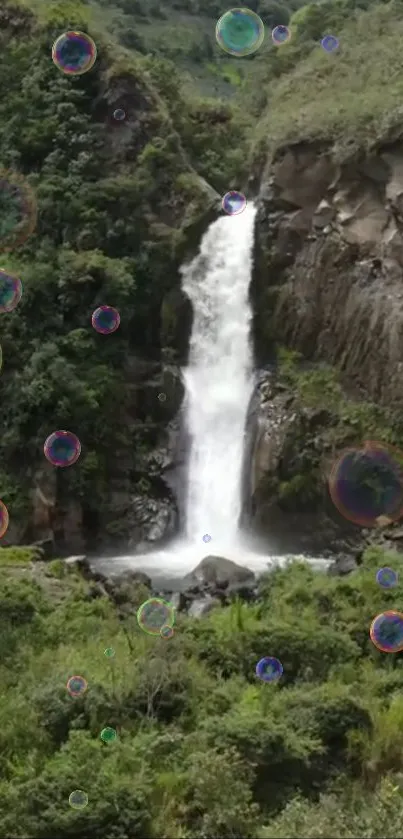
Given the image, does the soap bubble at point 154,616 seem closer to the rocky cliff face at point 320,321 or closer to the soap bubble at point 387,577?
the soap bubble at point 387,577

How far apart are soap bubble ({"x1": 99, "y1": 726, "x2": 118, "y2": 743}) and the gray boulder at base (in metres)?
7.42

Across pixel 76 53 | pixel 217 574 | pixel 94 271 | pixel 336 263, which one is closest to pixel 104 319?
pixel 94 271

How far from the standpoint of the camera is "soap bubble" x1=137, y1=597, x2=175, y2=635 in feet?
37.2

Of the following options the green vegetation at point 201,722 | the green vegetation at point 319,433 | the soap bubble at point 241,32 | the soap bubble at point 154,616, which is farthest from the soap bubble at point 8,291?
the soap bubble at point 154,616

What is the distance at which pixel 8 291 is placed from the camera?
71.3 feet

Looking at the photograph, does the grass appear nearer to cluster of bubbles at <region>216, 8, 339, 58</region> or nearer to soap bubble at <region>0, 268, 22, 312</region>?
soap bubble at <region>0, 268, 22, 312</region>

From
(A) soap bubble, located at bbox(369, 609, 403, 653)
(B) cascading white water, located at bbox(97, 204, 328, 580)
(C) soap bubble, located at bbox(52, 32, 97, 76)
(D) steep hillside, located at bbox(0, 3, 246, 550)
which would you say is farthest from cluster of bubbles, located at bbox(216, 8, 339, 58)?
(B) cascading white water, located at bbox(97, 204, 328, 580)

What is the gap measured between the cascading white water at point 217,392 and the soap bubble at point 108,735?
1124 cm

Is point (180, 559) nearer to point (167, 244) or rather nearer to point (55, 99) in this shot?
point (167, 244)

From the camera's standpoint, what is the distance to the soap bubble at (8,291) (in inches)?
842

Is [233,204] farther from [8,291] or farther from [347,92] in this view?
[8,291]

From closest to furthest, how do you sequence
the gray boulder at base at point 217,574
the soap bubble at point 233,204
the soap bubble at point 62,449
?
the gray boulder at base at point 217,574 → the soap bubble at point 62,449 → the soap bubble at point 233,204

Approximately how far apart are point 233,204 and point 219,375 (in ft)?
16.0

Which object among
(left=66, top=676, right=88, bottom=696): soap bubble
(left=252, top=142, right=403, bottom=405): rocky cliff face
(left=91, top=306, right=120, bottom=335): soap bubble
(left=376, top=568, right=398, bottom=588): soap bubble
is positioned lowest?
(left=66, top=676, right=88, bottom=696): soap bubble
